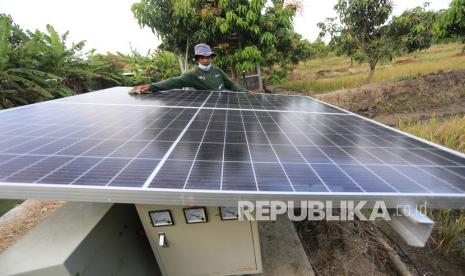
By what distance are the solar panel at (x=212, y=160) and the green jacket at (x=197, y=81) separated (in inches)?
90.5

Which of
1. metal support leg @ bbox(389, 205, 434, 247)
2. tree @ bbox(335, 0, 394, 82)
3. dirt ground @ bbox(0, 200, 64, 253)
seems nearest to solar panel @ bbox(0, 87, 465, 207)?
metal support leg @ bbox(389, 205, 434, 247)

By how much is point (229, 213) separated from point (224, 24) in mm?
7741

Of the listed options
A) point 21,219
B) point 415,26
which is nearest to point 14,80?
point 21,219

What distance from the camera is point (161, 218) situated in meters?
2.44

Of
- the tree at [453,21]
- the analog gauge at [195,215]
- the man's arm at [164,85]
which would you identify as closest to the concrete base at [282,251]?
the analog gauge at [195,215]

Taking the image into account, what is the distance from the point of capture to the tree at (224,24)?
851 cm

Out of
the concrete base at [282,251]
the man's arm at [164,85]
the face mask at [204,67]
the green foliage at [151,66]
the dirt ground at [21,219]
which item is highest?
the green foliage at [151,66]

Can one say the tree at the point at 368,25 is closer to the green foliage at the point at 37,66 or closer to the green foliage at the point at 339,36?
the green foliage at the point at 339,36

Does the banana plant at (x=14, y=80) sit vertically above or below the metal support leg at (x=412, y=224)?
above

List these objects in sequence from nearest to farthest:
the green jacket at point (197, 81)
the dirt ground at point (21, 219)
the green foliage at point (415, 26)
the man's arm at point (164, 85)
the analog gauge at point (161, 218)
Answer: the analog gauge at point (161, 218)
the dirt ground at point (21, 219)
the man's arm at point (164, 85)
the green jacket at point (197, 81)
the green foliage at point (415, 26)

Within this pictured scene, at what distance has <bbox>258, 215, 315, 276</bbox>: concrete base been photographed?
3188 mm

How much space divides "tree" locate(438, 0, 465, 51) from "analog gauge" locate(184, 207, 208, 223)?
13.6m

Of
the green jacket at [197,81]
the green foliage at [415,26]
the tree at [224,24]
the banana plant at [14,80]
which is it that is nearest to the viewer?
the green jacket at [197,81]

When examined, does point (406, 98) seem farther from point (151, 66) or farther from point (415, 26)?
point (151, 66)
